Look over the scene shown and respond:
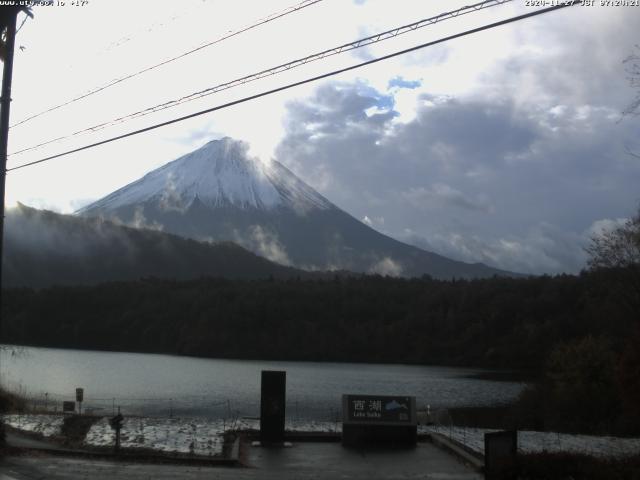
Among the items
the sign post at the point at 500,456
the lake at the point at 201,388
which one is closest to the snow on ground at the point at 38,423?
the sign post at the point at 500,456

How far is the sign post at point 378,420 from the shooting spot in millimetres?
22109

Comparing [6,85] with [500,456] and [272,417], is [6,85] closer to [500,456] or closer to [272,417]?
[272,417]

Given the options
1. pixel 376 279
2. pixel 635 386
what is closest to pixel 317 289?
pixel 376 279

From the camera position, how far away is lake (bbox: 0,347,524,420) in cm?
4800

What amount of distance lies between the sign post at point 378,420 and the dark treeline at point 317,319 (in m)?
90.8

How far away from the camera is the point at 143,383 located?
69562 millimetres

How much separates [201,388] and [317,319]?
87701 millimetres

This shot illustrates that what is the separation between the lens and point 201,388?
64125 mm

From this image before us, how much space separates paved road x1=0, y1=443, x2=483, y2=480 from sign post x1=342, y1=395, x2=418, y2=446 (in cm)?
118

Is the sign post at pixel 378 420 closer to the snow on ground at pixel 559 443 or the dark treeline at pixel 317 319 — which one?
the snow on ground at pixel 559 443

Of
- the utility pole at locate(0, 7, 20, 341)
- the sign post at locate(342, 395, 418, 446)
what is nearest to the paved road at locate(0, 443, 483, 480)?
the sign post at locate(342, 395, 418, 446)

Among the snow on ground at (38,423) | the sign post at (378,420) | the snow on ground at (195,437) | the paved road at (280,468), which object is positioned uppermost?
the sign post at (378,420)

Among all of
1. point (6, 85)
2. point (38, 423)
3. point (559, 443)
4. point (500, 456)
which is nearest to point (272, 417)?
point (38, 423)

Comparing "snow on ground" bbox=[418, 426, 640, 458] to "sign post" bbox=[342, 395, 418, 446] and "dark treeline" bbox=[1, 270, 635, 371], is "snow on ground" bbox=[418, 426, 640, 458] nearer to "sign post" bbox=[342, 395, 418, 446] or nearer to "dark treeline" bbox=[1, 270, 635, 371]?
"sign post" bbox=[342, 395, 418, 446]
